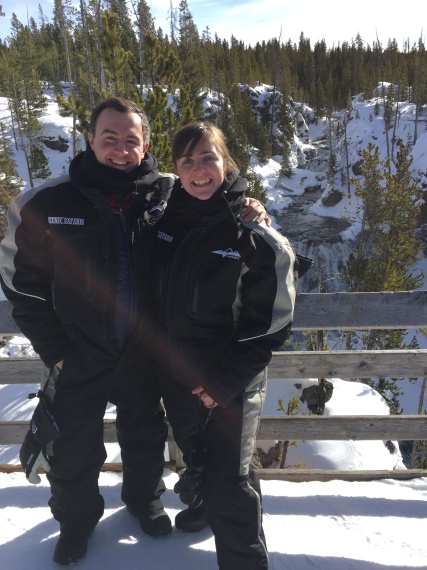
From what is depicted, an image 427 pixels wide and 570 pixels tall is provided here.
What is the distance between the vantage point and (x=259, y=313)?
1876 mm

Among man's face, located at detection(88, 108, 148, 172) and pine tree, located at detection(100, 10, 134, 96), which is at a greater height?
pine tree, located at detection(100, 10, 134, 96)

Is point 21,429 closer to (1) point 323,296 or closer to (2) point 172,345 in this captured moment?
(2) point 172,345

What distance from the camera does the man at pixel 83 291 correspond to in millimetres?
2002

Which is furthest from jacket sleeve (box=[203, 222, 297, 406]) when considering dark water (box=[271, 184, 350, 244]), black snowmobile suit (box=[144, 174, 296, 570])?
dark water (box=[271, 184, 350, 244])

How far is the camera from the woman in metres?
1.87

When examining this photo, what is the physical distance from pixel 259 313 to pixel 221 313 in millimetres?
178

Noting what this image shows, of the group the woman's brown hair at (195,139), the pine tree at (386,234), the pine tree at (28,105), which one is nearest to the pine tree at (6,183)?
the pine tree at (28,105)

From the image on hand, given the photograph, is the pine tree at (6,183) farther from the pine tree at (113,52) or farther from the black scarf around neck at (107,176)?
the black scarf around neck at (107,176)

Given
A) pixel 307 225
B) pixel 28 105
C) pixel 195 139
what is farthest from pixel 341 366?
pixel 28 105

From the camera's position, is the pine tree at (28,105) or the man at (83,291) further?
the pine tree at (28,105)

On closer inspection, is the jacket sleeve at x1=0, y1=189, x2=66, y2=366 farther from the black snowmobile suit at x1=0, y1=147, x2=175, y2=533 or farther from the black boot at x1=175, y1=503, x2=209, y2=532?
the black boot at x1=175, y1=503, x2=209, y2=532

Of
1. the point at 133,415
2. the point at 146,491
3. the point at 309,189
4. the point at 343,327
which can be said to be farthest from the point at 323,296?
the point at 309,189

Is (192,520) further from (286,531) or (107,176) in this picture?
(107,176)

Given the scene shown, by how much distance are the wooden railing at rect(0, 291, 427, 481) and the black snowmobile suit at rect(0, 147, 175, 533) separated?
0.66 metres
